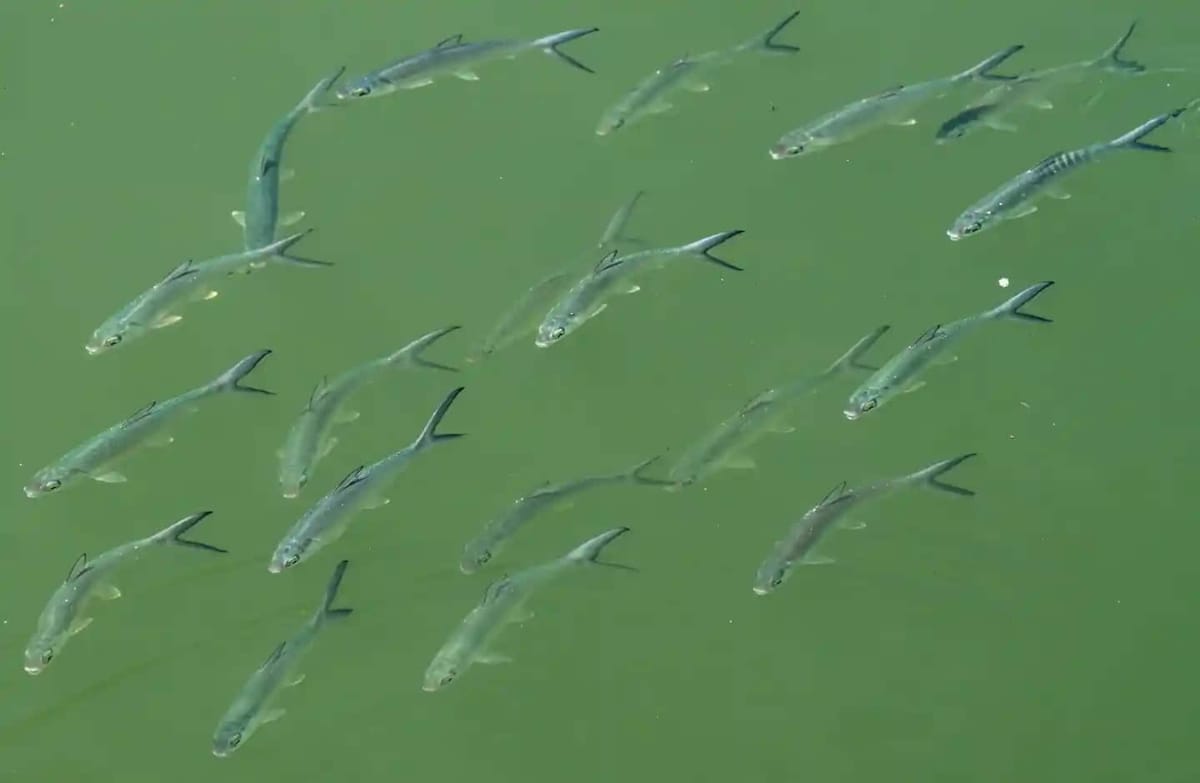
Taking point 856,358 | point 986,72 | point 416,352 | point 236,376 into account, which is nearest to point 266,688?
point 236,376

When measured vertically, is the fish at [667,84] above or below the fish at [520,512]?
above

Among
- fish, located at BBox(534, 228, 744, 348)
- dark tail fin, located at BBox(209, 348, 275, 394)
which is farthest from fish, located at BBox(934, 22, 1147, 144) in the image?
dark tail fin, located at BBox(209, 348, 275, 394)

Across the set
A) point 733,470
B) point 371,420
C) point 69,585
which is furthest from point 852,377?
point 69,585

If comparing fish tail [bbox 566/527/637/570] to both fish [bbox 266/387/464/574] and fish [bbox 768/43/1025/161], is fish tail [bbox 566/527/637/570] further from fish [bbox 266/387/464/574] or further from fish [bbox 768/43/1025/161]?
fish [bbox 768/43/1025/161]

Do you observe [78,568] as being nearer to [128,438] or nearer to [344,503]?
[128,438]

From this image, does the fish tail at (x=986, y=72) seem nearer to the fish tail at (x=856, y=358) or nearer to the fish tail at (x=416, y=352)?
the fish tail at (x=856, y=358)

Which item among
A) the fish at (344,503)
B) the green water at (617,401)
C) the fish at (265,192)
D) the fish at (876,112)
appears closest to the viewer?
the fish at (344,503)

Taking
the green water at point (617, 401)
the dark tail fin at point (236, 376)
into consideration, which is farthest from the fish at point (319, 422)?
the green water at point (617, 401)
